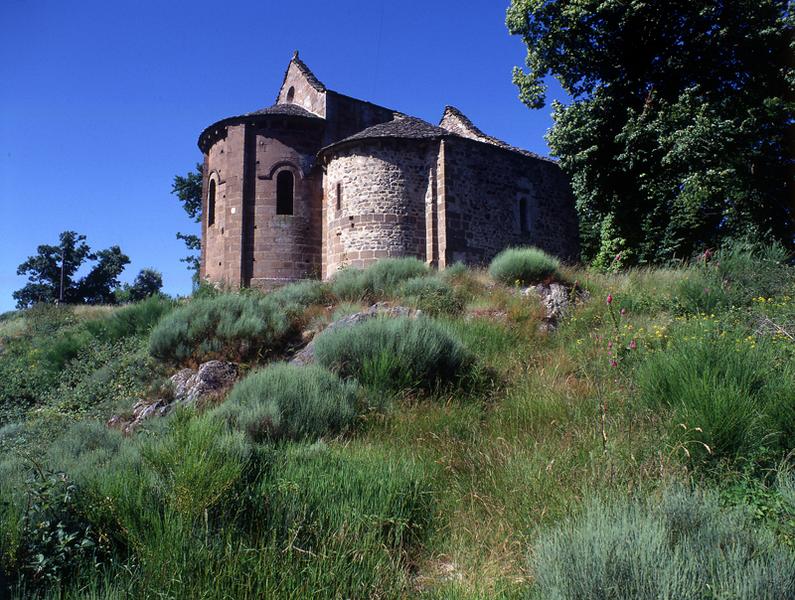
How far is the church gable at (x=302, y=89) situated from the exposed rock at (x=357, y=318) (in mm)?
13104

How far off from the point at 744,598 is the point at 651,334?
4.89 metres

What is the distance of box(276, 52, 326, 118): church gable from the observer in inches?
829

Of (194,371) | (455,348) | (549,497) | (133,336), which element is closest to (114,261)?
(133,336)

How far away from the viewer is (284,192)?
2030 cm

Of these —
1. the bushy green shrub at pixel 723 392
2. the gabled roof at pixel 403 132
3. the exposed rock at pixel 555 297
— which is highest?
the gabled roof at pixel 403 132

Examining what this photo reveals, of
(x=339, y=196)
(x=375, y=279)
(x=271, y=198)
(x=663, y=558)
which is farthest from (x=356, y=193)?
(x=663, y=558)

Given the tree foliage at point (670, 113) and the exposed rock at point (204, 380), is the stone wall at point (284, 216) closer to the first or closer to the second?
the tree foliage at point (670, 113)

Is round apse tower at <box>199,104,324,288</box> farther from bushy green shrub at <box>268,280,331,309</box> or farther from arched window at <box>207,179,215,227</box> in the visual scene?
bushy green shrub at <box>268,280,331,309</box>

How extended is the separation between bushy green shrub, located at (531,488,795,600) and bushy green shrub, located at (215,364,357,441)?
2.94 meters

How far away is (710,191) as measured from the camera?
558 inches

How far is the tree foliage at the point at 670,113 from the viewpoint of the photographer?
14.6 m

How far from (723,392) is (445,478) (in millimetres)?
2218

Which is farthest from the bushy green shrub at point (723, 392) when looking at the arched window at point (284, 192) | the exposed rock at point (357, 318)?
the arched window at point (284, 192)

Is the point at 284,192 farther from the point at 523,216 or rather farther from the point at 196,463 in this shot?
the point at 196,463
